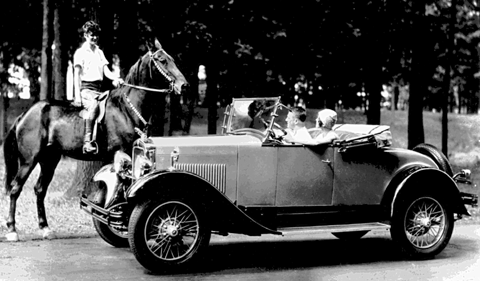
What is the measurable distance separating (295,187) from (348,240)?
2.33m

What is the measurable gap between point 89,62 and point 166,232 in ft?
12.7

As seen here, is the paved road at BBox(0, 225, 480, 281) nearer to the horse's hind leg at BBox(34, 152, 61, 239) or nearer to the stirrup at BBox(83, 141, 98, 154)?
the horse's hind leg at BBox(34, 152, 61, 239)

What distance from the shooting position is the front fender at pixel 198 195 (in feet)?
23.9

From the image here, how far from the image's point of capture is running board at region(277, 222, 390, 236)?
7.83 meters

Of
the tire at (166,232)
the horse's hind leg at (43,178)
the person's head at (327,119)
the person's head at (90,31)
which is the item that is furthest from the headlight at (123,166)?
the person's head at (327,119)

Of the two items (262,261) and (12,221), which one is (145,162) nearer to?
(262,261)

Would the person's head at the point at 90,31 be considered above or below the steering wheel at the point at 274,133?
above

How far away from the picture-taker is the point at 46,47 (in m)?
15.9

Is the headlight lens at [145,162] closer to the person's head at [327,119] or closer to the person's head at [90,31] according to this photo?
the person's head at [327,119]

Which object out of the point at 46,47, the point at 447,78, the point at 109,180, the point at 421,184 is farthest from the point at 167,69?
the point at 447,78

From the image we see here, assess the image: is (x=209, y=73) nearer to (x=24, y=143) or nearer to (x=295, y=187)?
(x=24, y=143)

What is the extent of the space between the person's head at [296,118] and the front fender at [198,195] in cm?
155

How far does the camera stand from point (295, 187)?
8062mm

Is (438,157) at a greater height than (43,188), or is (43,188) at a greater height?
(438,157)
